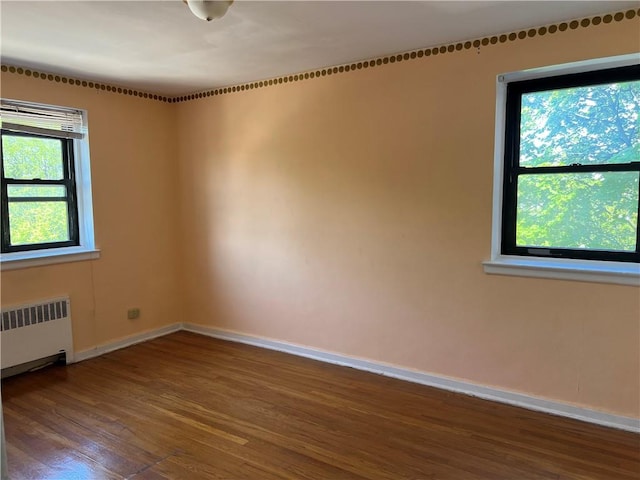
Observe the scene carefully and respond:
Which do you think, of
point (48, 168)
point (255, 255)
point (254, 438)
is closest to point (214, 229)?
point (255, 255)

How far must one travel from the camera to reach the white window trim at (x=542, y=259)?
2.56 m

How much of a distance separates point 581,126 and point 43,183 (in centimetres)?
400

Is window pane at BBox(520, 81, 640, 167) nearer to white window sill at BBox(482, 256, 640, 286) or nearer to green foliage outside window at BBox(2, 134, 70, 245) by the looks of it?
white window sill at BBox(482, 256, 640, 286)

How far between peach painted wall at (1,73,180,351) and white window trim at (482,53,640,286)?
10.2 feet

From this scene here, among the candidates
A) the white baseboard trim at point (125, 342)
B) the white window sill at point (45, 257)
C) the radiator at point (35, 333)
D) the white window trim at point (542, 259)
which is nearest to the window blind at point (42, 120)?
the white window sill at point (45, 257)

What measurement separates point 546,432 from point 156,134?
403cm

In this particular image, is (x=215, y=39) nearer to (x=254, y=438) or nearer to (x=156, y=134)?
(x=156, y=134)

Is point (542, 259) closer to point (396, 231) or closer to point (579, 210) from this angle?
point (579, 210)

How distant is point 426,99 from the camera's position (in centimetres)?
306

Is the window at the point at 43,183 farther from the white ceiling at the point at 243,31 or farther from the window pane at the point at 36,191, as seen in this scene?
the white ceiling at the point at 243,31

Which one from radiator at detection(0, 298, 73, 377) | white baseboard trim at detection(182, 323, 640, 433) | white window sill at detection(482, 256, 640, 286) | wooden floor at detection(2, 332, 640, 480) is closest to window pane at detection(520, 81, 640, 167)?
white window sill at detection(482, 256, 640, 286)

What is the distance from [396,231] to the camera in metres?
3.28

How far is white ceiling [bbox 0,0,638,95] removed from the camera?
90.9 inches

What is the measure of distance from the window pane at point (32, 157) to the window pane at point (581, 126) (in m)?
3.65
